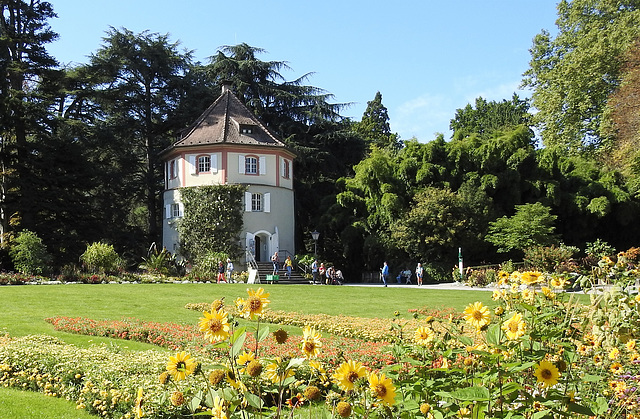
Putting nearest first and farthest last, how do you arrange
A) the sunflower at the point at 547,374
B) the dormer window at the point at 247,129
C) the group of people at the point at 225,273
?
the sunflower at the point at 547,374
the group of people at the point at 225,273
the dormer window at the point at 247,129

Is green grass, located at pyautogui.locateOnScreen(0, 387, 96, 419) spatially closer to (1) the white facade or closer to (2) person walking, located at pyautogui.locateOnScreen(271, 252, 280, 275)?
(2) person walking, located at pyautogui.locateOnScreen(271, 252, 280, 275)

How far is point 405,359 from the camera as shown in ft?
11.4

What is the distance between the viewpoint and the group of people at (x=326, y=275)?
1257 inches

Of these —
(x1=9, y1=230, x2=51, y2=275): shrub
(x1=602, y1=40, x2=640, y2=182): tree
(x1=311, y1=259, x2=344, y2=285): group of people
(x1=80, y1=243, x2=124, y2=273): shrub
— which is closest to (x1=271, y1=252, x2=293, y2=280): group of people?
(x1=311, y1=259, x2=344, y2=285): group of people

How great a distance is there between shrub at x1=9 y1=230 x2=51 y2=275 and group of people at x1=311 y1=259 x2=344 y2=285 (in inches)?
516

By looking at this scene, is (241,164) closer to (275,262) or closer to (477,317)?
(275,262)

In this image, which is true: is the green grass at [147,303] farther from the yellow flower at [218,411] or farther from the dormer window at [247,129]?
the dormer window at [247,129]

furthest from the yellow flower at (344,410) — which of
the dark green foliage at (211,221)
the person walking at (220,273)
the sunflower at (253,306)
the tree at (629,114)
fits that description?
the dark green foliage at (211,221)

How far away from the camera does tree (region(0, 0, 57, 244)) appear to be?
31.3 meters

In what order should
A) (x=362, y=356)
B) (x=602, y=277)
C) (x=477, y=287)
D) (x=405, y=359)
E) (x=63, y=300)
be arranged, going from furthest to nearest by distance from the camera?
(x=477, y=287)
(x=63, y=300)
(x=362, y=356)
(x=602, y=277)
(x=405, y=359)

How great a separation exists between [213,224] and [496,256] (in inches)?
625

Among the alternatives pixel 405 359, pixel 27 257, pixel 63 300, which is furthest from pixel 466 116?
pixel 405 359

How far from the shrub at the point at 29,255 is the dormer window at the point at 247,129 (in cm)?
1288

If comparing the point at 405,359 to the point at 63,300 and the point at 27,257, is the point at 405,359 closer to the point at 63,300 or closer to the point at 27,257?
the point at 63,300
